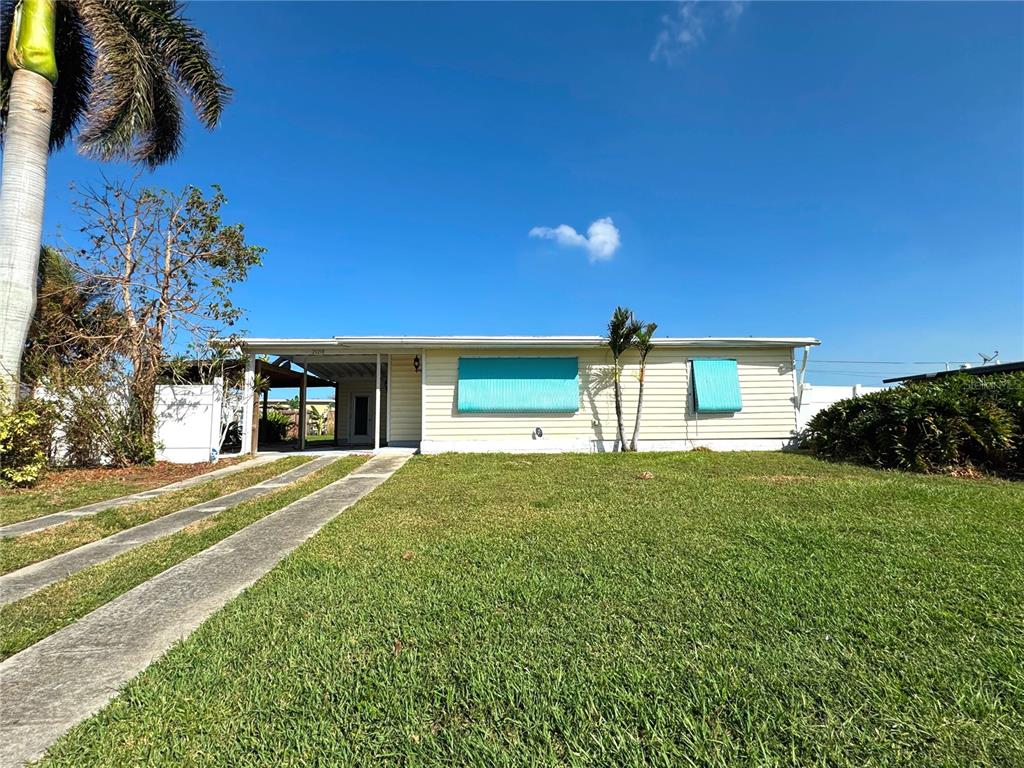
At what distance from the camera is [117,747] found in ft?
4.83

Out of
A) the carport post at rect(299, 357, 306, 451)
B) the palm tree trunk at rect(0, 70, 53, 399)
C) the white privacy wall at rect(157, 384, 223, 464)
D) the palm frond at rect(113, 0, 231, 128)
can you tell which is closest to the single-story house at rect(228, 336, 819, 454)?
the white privacy wall at rect(157, 384, 223, 464)

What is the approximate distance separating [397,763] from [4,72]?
14248 mm

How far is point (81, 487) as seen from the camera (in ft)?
22.7

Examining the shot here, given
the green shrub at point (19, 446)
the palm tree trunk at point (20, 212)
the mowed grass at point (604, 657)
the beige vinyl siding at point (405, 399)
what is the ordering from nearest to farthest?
the mowed grass at point (604, 657), the green shrub at point (19, 446), the palm tree trunk at point (20, 212), the beige vinyl siding at point (405, 399)

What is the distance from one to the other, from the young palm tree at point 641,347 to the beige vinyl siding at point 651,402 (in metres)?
0.18

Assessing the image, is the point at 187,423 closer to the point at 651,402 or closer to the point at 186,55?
the point at 186,55

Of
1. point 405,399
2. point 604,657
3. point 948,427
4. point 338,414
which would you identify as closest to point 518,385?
point 405,399

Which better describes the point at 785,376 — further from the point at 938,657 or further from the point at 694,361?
the point at 938,657

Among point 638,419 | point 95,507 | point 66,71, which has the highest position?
point 66,71

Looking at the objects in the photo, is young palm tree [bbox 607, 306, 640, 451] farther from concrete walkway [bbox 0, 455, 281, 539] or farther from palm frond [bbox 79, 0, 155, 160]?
palm frond [bbox 79, 0, 155, 160]

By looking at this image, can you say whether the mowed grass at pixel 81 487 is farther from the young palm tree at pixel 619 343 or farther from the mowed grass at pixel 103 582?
the young palm tree at pixel 619 343

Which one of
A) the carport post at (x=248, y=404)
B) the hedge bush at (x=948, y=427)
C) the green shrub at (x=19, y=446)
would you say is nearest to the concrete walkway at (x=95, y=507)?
the green shrub at (x=19, y=446)

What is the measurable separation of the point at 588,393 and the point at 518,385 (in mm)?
1819

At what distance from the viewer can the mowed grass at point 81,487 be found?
5541 millimetres
